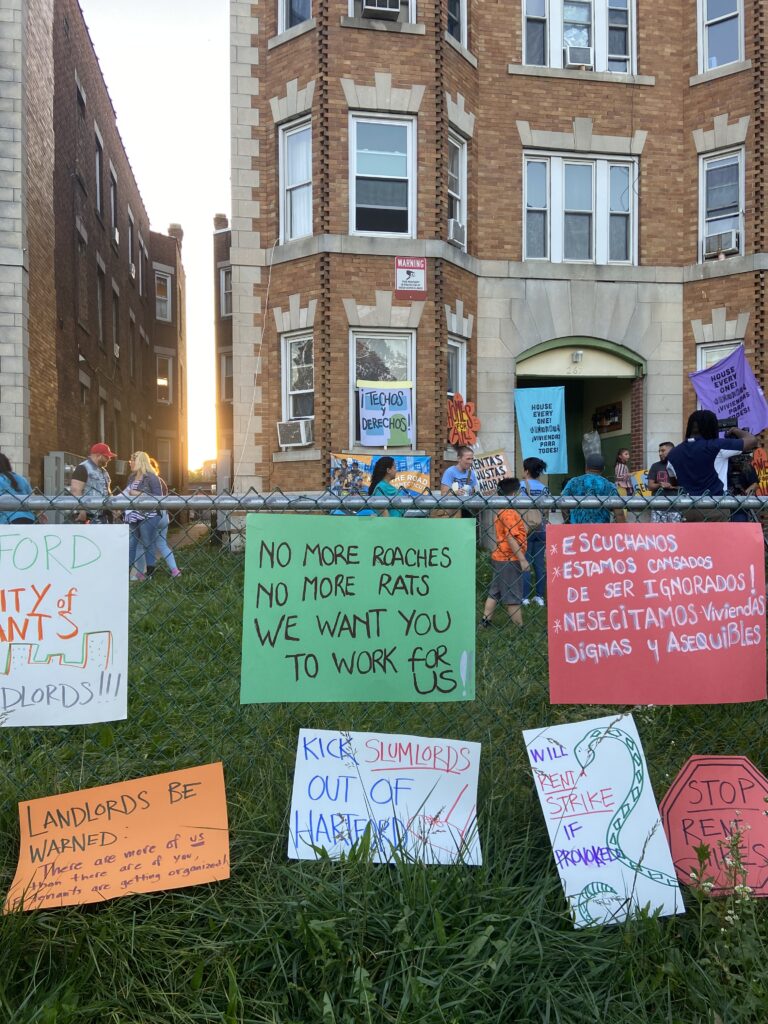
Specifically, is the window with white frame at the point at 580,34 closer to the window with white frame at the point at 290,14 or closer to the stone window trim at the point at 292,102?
the window with white frame at the point at 290,14

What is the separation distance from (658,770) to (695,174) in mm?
13498

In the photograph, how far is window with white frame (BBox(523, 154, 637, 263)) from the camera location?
1366 cm

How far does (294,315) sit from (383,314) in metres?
1.44

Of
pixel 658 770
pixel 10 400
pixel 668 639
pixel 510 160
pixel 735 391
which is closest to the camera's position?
pixel 668 639

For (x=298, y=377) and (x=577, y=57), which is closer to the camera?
(x=298, y=377)

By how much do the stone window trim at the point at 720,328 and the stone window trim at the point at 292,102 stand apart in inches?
291

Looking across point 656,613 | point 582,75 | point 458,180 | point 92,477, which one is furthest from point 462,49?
point 656,613

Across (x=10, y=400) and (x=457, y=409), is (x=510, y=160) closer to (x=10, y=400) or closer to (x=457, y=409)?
(x=457, y=409)

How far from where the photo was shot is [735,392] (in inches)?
411

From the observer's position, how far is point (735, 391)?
34.3 ft

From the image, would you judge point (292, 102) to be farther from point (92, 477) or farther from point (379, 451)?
point (92, 477)

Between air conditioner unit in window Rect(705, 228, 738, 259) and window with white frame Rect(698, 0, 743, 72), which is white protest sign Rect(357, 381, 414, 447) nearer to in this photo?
air conditioner unit in window Rect(705, 228, 738, 259)

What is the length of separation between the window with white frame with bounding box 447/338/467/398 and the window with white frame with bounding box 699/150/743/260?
4617mm

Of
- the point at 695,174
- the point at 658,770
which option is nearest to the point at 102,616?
the point at 658,770
